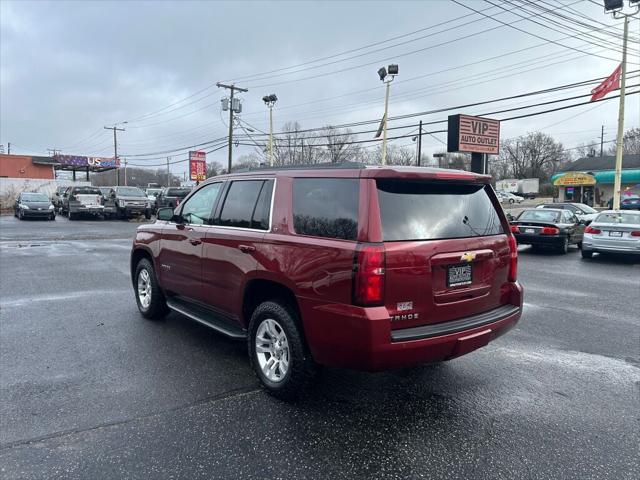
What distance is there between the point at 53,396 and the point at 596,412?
14.5 ft

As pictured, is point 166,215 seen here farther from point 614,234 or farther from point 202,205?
point 614,234

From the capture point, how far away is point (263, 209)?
4117mm

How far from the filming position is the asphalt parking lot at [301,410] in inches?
115

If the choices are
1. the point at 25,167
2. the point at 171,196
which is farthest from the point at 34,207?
the point at 25,167

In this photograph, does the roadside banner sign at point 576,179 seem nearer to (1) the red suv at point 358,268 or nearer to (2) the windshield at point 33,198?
(2) the windshield at point 33,198

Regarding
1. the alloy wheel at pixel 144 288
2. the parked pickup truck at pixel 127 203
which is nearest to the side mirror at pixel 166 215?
the alloy wheel at pixel 144 288

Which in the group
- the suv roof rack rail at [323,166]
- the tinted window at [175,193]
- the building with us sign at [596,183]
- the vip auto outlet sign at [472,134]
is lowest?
the suv roof rack rail at [323,166]

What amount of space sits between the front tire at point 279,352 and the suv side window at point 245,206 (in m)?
0.77

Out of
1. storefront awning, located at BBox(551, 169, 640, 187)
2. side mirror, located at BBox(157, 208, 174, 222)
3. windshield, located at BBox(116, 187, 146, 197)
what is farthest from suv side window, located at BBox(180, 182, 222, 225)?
storefront awning, located at BBox(551, 169, 640, 187)

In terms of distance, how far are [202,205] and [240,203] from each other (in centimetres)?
84

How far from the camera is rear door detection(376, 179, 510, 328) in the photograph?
3.22 meters

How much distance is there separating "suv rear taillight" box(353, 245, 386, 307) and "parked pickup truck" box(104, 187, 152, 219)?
26.3 m

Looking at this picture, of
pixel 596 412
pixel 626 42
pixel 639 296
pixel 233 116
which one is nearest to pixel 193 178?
pixel 233 116

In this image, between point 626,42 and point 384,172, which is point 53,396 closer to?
point 384,172
